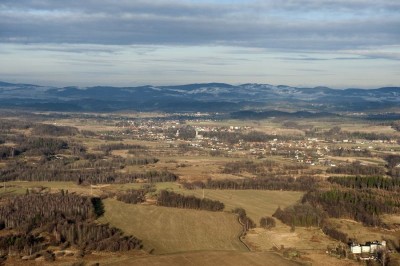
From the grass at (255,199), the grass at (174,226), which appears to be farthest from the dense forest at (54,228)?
the grass at (255,199)

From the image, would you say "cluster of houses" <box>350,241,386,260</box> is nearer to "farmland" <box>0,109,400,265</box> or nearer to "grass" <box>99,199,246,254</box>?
"farmland" <box>0,109,400,265</box>

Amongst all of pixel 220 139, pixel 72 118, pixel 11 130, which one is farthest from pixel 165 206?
pixel 72 118

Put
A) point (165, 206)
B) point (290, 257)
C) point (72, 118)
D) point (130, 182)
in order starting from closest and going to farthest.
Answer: point (290, 257) < point (165, 206) < point (130, 182) < point (72, 118)

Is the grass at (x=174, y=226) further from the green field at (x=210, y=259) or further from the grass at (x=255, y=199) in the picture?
the grass at (x=255, y=199)

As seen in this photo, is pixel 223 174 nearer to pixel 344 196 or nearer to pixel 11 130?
pixel 344 196

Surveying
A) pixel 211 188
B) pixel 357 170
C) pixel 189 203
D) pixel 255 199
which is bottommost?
pixel 211 188

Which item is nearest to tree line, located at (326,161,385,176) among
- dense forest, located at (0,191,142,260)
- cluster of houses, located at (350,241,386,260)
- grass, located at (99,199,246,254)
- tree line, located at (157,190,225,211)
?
tree line, located at (157,190,225,211)

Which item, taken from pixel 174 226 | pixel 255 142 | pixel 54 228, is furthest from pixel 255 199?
pixel 255 142

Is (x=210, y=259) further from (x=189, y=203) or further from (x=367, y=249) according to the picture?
(x=189, y=203)
